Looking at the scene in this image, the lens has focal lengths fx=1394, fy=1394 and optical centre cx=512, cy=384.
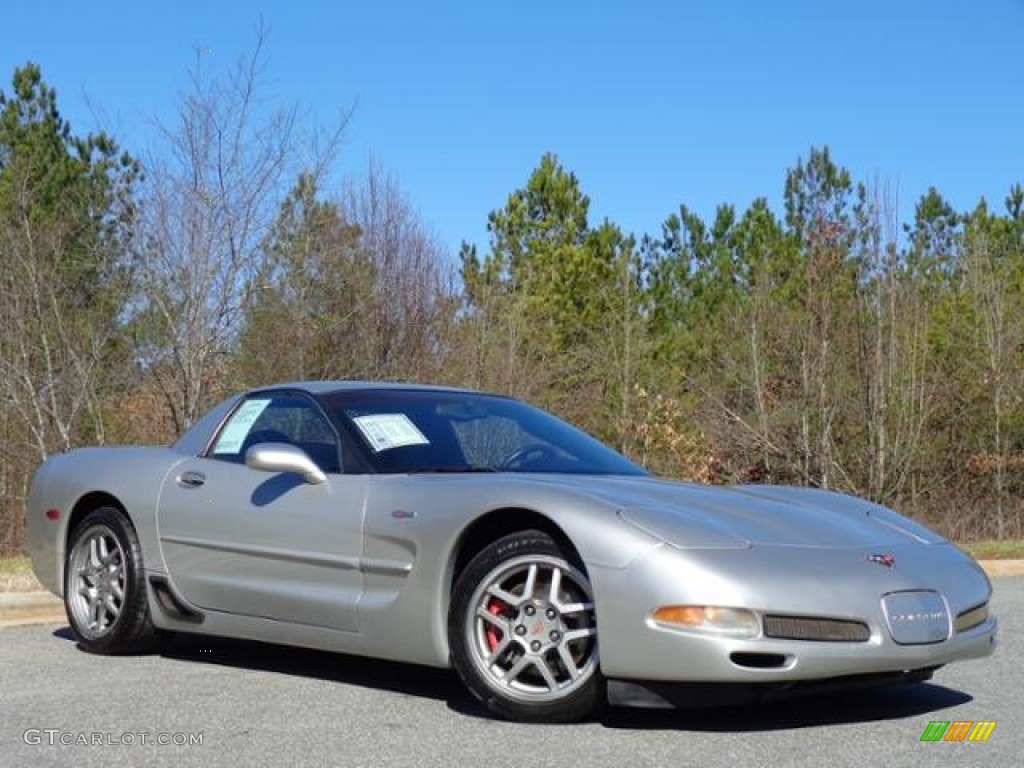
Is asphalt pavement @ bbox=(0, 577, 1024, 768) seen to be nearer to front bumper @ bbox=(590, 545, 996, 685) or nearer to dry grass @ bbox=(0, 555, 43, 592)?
front bumper @ bbox=(590, 545, 996, 685)

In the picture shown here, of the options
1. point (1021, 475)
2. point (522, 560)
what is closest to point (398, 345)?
point (1021, 475)

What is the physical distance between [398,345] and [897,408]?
7794 millimetres

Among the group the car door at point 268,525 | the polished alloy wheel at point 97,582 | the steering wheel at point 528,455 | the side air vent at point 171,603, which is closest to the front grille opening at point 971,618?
the steering wheel at point 528,455

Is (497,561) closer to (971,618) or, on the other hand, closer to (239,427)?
(971,618)

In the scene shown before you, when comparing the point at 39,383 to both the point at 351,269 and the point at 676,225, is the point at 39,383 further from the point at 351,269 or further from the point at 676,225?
the point at 676,225

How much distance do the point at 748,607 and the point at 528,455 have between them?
1794 mm

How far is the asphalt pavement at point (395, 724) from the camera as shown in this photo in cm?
438

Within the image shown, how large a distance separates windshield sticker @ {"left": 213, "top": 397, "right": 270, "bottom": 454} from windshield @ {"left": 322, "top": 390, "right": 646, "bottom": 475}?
1.69ft

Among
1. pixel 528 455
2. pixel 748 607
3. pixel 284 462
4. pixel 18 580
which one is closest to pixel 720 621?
pixel 748 607

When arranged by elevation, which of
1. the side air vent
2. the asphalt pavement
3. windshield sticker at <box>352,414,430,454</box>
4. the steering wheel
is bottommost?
the asphalt pavement

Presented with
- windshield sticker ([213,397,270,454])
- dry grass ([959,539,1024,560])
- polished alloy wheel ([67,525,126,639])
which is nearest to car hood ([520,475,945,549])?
windshield sticker ([213,397,270,454])

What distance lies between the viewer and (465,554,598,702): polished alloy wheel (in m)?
4.81

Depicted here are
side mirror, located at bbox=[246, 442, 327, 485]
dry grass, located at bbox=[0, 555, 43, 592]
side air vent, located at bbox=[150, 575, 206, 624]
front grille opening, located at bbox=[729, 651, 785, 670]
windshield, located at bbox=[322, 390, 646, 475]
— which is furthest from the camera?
dry grass, located at bbox=[0, 555, 43, 592]

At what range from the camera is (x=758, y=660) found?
4570 millimetres
